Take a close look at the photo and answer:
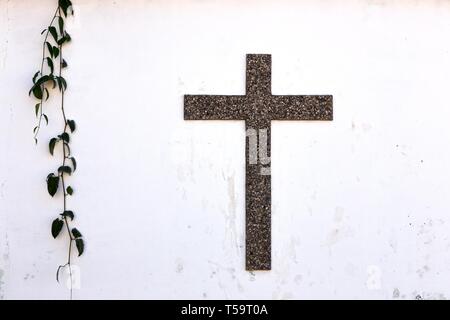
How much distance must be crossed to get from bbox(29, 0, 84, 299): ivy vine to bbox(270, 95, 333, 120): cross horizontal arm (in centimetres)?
126

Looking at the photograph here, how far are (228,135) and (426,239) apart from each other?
1390mm

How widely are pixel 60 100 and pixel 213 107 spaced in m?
0.95

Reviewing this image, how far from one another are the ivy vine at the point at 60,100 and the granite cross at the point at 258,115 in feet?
2.50

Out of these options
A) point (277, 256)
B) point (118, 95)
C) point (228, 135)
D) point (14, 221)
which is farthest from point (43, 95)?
point (277, 256)

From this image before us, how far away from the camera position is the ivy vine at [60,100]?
362 cm

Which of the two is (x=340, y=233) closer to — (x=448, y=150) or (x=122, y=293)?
(x=448, y=150)

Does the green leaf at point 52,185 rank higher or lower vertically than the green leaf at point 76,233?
higher

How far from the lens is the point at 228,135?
146 inches

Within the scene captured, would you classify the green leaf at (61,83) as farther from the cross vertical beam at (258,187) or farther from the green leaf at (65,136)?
the cross vertical beam at (258,187)

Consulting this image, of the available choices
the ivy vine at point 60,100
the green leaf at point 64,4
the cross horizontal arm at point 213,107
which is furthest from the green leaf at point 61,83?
the cross horizontal arm at point 213,107

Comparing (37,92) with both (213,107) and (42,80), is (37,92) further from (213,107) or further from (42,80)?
(213,107)

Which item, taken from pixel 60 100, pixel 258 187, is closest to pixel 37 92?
pixel 60 100

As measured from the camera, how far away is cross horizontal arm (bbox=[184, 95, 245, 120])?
367 centimetres
